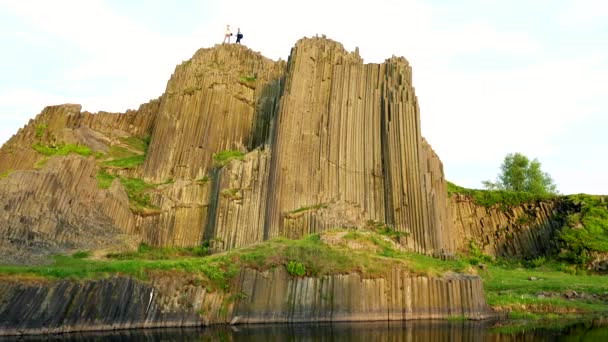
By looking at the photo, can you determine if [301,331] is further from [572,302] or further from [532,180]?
[532,180]

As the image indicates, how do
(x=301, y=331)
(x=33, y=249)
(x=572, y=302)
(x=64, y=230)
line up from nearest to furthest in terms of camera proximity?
(x=301, y=331) → (x=572, y=302) → (x=33, y=249) → (x=64, y=230)

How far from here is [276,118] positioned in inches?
1563

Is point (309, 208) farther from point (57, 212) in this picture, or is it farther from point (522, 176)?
point (522, 176)

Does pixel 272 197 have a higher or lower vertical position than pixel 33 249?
higher

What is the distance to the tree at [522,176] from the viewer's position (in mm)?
62906

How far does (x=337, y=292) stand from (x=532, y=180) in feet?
143

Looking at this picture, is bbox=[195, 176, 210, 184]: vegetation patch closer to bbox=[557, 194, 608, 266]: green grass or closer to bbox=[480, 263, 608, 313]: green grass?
bbox=[480, 263, 608, 313]: green grass

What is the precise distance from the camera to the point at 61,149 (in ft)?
140

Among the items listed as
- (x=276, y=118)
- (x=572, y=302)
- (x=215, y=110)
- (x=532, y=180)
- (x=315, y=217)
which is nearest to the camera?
(x=572, y=302)

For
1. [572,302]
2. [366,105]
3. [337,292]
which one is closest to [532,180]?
[366,105]

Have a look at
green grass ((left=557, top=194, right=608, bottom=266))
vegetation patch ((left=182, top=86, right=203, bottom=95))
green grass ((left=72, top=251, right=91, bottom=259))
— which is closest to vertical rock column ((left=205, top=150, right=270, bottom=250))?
green grass ((left=72, top=251, right=91, bottom=259))

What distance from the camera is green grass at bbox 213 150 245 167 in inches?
1564

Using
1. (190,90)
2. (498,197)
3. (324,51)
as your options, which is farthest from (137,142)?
(498,197)

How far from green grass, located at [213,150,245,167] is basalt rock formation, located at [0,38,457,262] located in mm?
277
